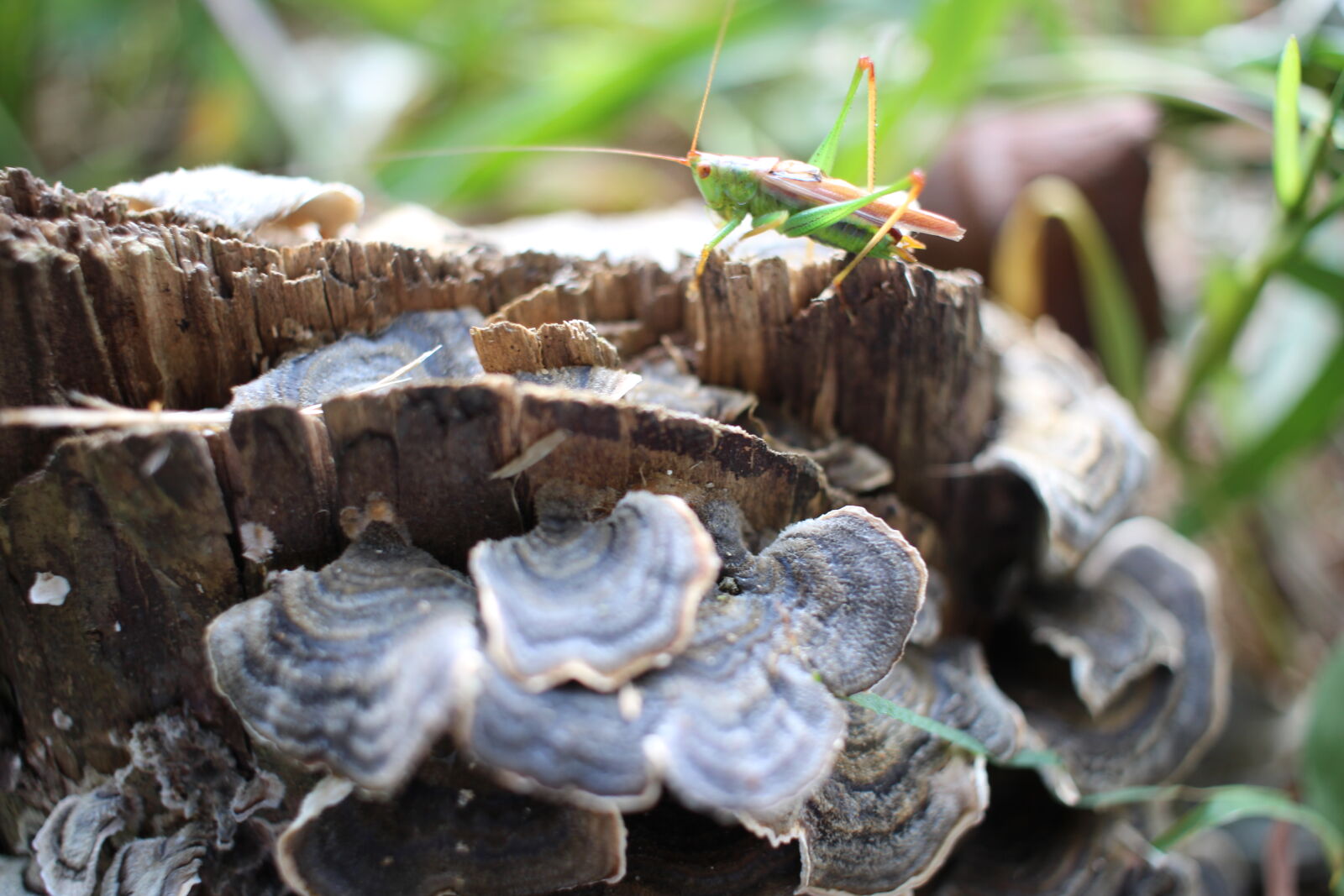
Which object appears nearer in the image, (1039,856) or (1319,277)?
(1039,856)

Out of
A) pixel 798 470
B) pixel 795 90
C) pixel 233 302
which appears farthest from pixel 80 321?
pixel 795 90

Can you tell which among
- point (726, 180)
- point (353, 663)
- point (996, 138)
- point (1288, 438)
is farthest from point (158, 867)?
point (996, 138)

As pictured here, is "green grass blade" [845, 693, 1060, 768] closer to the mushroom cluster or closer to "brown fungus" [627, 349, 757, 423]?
the mushroom cluster

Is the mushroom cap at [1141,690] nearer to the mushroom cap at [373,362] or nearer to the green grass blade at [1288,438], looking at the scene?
the green grass blade at [1288,438]

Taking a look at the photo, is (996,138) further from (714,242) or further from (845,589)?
(845,589)

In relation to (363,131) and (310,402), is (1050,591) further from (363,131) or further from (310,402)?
(363,131)

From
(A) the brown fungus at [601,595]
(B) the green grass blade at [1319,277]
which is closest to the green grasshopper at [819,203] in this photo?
(A) the brown fungus at [601,595]
